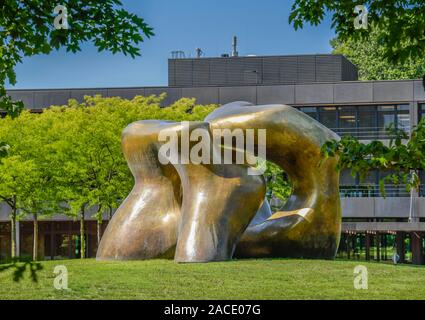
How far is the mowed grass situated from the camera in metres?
14.8

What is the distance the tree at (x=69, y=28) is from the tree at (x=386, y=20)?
2.95 m

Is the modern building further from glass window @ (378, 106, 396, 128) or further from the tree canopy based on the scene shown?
the tree canopy

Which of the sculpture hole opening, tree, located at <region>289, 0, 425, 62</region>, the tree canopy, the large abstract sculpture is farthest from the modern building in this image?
tree, located at <region>289, 0, 425, 62</region>

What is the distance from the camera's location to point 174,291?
1508 cm

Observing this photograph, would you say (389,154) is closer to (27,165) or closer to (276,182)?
(27,165)

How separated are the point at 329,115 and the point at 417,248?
9.42 m

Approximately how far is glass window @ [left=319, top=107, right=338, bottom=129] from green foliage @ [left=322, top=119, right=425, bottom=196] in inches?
1663

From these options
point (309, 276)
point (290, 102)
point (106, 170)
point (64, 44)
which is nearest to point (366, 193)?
point (290, 102)

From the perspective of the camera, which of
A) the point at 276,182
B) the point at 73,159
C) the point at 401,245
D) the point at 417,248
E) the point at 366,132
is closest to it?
the point at 73,159

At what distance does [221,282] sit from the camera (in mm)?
16266

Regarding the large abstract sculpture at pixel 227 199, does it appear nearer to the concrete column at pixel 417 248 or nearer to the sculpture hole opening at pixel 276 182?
the sculpture hole opening at pixel 276 182

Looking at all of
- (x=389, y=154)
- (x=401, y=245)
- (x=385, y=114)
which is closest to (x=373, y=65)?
(x=401, y=245)

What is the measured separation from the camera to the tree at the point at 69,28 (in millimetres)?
9867

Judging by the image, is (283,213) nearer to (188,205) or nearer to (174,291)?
(188,205)
